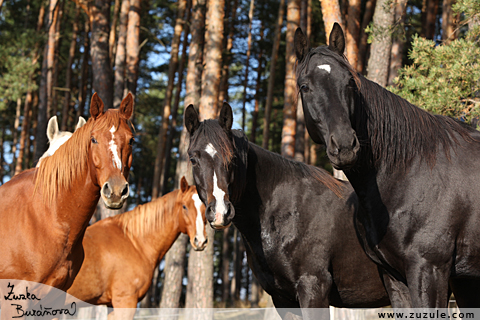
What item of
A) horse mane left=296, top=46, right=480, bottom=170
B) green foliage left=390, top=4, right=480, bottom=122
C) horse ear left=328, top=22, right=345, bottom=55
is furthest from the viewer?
green foliage left=390, top=4, right=480, bottom=122

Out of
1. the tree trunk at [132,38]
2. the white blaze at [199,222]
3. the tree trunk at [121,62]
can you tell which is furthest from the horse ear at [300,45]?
the tree trunk at [132,38]

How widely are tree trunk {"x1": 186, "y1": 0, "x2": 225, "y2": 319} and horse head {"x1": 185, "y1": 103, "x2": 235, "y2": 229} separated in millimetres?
4589

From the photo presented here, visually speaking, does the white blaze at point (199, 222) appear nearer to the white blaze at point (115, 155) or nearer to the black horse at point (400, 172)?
the white blaze at point (115, 155)

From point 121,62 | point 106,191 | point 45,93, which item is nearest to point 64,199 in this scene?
point 106,191

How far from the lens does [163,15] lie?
2138 centimetres

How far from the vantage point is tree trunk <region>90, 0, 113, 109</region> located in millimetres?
9477

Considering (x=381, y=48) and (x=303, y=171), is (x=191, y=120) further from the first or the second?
(x=381, y=48)

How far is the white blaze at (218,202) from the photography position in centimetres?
334

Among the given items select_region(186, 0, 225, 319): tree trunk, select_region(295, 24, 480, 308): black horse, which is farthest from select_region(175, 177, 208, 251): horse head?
select_region(295, 24, 480, 308): black horse

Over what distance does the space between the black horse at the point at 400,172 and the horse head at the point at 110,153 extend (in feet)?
5.18

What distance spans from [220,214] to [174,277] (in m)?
7.23

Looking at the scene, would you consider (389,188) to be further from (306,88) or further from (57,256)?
(57,256)

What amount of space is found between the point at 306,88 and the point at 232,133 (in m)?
1.18

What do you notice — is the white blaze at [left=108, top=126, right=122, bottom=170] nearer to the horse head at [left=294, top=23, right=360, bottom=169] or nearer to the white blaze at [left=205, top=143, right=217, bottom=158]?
the white blaze at [left=205, top=143, right=217, bottom=158]
